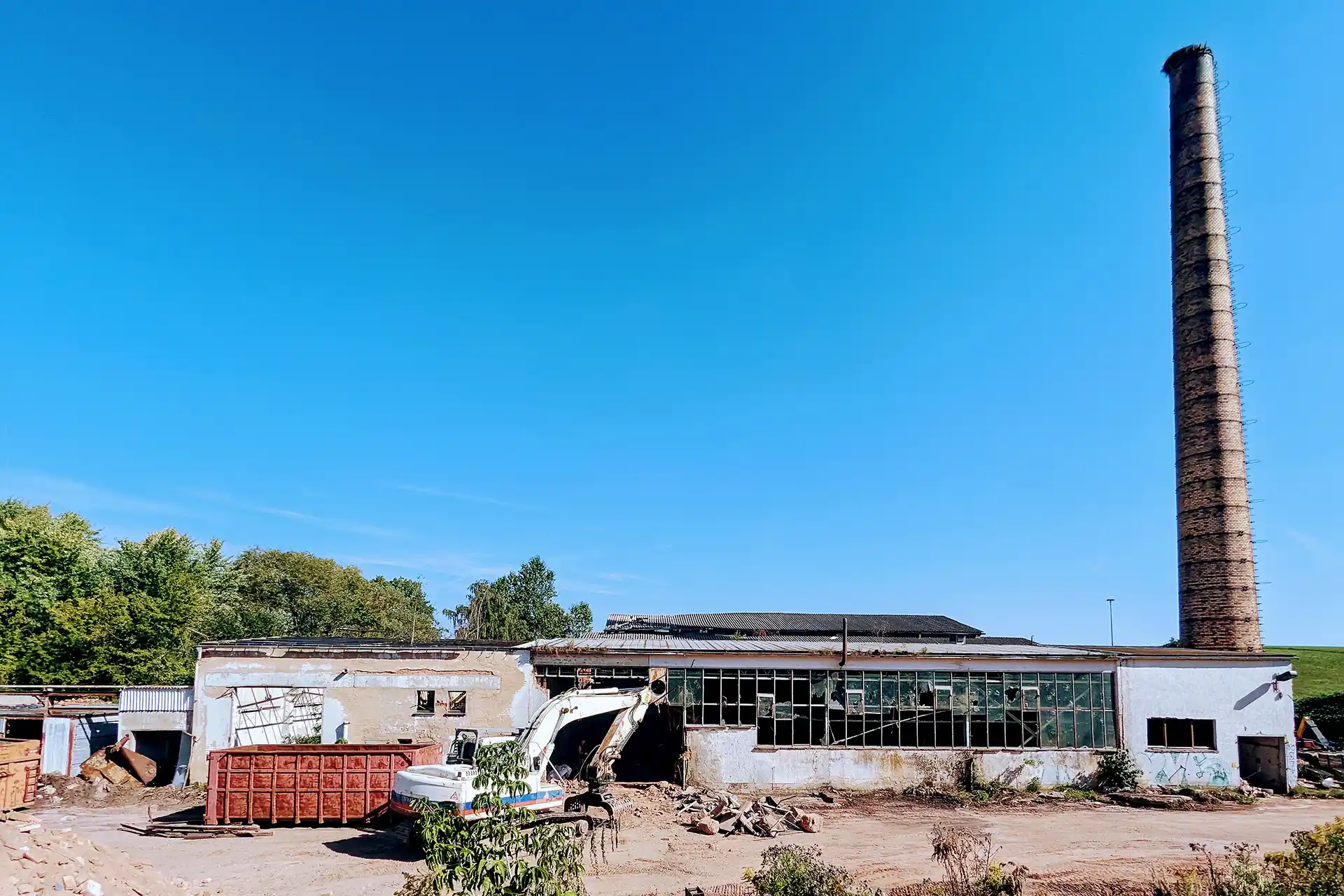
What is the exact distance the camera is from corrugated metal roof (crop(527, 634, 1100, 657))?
27.5 metres

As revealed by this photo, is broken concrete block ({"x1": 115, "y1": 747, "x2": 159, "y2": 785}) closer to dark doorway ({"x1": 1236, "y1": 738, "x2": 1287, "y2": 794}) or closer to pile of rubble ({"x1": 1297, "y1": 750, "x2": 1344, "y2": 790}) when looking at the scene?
dark doorway ({"x1": 1236, "y1": 738, "x2": 1287, "y2": 794})

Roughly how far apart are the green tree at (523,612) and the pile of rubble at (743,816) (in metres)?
52.6

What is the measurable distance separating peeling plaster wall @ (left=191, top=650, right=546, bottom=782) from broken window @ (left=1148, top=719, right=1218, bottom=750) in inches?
795

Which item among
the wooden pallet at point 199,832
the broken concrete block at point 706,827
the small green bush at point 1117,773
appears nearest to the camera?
the wooden pallet at point 199,832

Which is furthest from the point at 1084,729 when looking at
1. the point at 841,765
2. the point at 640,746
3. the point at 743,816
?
the point at 640,746

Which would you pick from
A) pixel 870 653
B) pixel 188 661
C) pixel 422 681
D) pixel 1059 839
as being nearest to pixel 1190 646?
pixel 870 653

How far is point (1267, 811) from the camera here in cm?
2467

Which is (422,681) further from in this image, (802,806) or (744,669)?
(802,806)

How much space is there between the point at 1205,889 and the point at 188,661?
39.3 metres

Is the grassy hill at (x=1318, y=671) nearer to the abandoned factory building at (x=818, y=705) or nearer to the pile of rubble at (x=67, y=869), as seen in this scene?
the abandoned factory building at (x=818, y=705)

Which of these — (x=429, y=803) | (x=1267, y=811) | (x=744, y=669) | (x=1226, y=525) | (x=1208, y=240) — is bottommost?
(x=1267, y=811)

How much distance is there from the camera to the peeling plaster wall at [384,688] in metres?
26.4

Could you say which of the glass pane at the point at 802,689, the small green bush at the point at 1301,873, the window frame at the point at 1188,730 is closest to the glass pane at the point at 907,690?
the glass pane at the point at 802,689

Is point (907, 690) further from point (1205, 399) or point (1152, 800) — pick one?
point (1205, 399)
